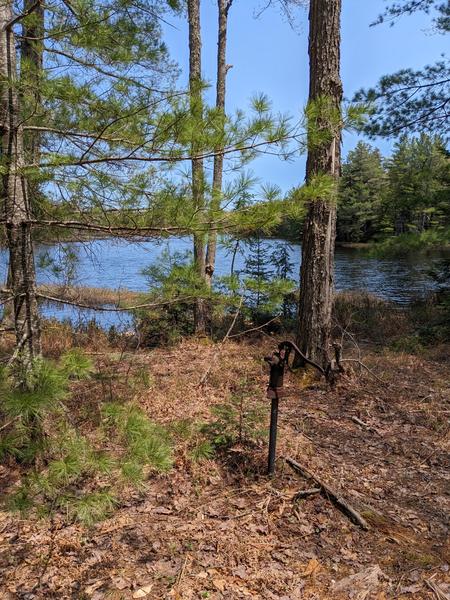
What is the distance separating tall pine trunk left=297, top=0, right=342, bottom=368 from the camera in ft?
15.9

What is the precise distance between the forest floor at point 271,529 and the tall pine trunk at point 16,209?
1.05 meters

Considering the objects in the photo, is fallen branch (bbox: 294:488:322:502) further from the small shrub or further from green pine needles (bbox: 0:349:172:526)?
green pine needles (bbox: 0:349:172:526)

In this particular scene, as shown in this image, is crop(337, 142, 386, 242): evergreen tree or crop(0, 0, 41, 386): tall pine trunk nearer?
crop(0, 0, 41, 386): tall pine trunk

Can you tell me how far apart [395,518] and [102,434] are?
1.85 metres

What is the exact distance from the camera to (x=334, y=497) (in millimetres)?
2832

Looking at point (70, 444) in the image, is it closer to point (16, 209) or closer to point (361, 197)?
point (16, 209)

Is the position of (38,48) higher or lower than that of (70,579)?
higher

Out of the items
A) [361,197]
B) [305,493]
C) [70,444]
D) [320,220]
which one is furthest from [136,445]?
[361,197]

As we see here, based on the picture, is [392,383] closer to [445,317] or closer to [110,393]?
[110,393]

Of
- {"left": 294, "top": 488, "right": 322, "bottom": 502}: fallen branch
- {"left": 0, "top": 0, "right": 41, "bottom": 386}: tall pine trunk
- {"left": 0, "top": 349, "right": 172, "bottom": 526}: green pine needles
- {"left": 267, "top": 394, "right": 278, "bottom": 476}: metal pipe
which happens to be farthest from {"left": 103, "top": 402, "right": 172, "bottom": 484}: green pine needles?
{"left": 294, "top": 488, "right": 322, "bottom": 502}: fallen branch

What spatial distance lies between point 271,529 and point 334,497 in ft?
1.60

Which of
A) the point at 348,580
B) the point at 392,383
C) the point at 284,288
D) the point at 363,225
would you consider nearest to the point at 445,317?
the point at 392,383

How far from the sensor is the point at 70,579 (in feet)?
7.57

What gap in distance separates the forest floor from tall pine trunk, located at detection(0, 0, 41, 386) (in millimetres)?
1054
